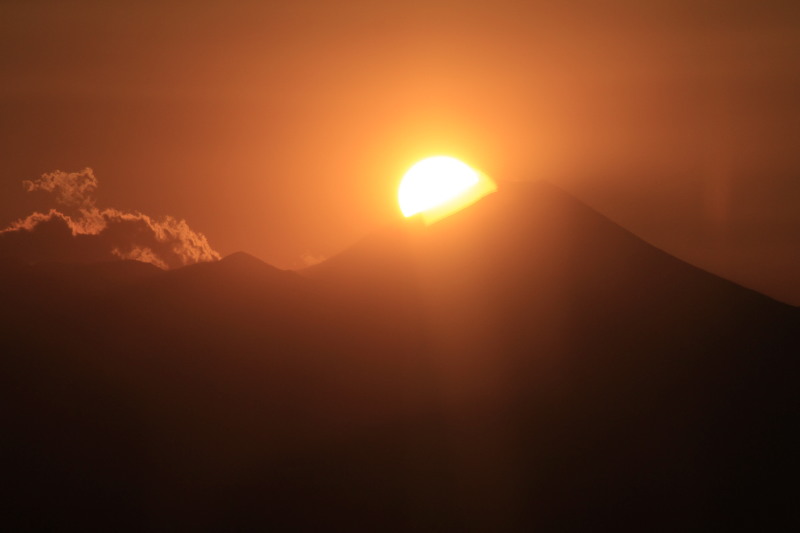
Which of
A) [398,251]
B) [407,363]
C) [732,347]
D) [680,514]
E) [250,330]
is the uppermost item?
[398,251]

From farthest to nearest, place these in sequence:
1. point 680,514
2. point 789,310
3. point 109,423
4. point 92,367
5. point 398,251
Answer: point 398,251 < point 789,310 < point 92,367 < point 109,423 < point 680,514

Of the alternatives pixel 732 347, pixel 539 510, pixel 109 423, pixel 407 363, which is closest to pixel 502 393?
pixel 407 363

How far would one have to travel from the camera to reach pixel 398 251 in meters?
161

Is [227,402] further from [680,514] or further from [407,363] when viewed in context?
[680,514]

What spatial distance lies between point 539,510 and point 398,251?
62109mm

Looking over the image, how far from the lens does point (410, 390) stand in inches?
5039

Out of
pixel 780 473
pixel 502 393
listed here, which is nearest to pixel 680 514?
Result: pixel 780 473

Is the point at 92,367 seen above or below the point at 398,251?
below

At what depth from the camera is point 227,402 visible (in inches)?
4722

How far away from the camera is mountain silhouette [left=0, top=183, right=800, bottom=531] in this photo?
351 ft

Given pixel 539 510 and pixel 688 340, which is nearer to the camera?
pixel 539 510

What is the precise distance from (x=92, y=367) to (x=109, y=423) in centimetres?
1120

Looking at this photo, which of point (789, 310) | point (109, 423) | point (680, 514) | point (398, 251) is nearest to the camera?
point (680, 514)

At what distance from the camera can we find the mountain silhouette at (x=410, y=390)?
106938mm
